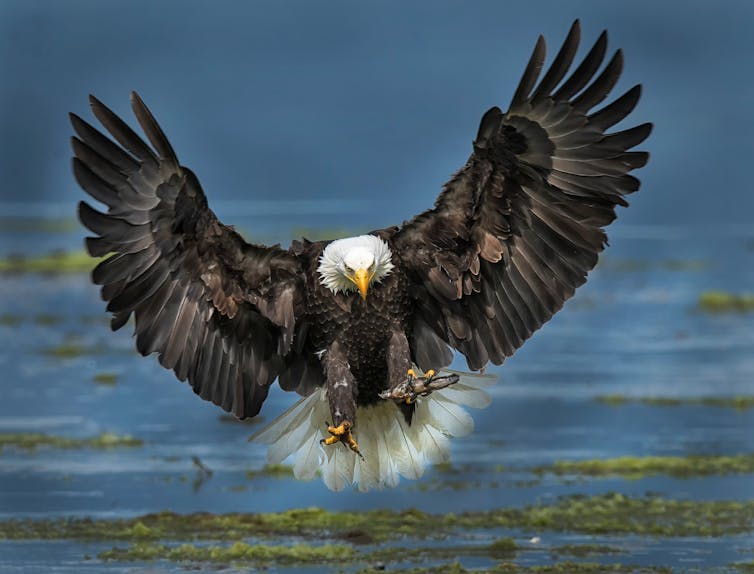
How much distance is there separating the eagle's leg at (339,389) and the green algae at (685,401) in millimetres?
5712

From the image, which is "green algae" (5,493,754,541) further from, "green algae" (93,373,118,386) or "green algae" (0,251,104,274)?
"green algae" (0,251,104,274)

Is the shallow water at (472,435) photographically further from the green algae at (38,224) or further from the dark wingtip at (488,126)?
the green algae at (38,224)

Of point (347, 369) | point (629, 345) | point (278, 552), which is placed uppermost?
point (629, 345)

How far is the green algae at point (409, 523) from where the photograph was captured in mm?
9383

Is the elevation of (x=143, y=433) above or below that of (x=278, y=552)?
above

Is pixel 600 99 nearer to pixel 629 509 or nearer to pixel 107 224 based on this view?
pixel 107 224

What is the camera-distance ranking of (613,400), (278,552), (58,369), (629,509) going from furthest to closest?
(58,369) < (613,400) < (629,509) < (278,552)

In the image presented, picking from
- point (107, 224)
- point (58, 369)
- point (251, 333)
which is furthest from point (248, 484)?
point (58, 369)

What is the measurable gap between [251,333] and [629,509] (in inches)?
106

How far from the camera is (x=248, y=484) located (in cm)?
1075

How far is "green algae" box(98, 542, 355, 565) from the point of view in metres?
8.93

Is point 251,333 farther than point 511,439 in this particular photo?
No

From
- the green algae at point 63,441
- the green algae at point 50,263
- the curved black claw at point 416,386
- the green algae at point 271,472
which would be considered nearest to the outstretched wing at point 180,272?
the curved black claw at point 416,386

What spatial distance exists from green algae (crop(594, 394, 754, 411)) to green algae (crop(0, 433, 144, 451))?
3605 millimetres
